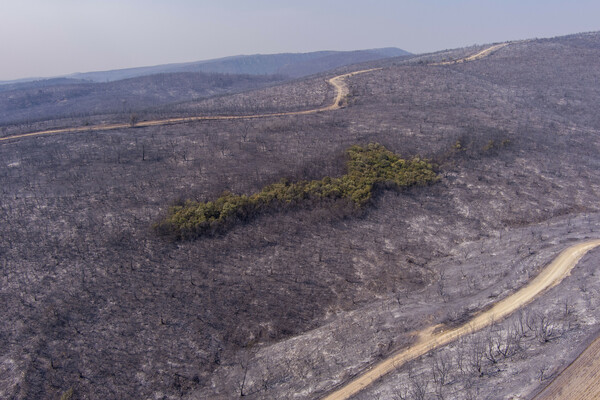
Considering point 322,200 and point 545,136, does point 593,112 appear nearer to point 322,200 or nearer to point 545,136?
point 545,136

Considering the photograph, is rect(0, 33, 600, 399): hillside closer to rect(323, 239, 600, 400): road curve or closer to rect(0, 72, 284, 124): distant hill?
rect(323, 239, 600, 400): road curve

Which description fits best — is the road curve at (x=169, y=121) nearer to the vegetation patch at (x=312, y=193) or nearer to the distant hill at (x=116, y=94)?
the vegetation patch at (x=312, y=193)

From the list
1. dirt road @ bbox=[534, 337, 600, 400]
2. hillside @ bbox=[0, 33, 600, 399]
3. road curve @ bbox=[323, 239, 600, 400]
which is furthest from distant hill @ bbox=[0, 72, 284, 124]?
dirt road @ bbox=[534, 337, 600, 400]

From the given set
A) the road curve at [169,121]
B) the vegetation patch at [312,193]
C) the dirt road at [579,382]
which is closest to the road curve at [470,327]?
the dirt road at [579,382]

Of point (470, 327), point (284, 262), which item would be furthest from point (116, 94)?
point (470, 327)

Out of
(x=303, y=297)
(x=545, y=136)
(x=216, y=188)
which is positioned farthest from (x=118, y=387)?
(x=545, y=136)

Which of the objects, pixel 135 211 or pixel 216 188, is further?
pixel 216 188

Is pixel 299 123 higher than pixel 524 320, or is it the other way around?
pixel 299 123
